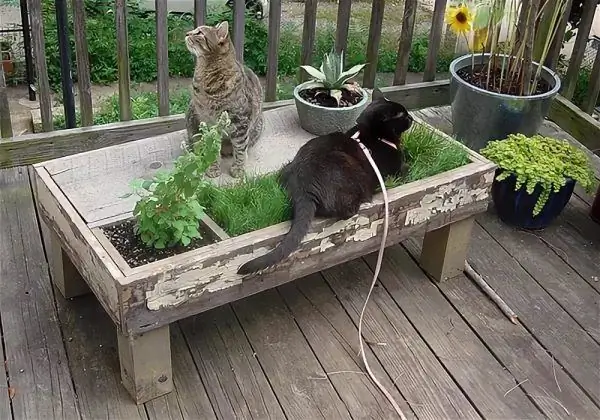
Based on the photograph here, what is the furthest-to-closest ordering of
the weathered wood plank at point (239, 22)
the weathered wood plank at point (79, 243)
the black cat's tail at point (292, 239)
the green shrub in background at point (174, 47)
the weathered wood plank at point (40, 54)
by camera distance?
the green shrub in background at point (174, 47) < the weathered wood plank at point (239, 22) < the weathered wood plank at point (40, 54) < the black cat's tail at point (292, 239) < the weathered wood plank at point (79, 243)

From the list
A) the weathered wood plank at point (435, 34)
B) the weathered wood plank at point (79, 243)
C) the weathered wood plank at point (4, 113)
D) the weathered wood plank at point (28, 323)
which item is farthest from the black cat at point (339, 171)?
the weathered wood plank at point (4, 113)

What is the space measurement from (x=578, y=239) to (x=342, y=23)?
53.4 inches

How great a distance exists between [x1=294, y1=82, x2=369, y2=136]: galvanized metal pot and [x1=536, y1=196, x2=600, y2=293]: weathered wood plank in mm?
948

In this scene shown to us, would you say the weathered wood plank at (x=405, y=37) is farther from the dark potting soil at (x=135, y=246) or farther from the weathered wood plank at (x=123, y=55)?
the dark potting soil at (x=135, y=246)

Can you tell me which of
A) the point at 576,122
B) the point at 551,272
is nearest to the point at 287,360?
the point at 551,272

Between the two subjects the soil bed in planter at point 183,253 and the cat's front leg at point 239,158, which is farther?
the cat's front leg at point 239,158

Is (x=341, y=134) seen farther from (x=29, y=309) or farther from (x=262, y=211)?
(x=29, y=309)

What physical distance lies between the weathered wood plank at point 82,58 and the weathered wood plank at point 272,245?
132 centimetres

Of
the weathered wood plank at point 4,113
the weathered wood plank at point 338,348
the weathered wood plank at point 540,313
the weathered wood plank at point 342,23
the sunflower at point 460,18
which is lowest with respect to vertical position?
the weathered wood plank at point 338,348

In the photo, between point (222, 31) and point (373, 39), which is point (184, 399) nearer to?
point (222, 31)

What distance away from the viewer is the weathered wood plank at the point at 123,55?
3016mm

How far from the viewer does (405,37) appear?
11.6 feet

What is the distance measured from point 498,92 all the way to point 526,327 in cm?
113

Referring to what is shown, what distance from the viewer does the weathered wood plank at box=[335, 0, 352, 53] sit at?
3.32 meters
